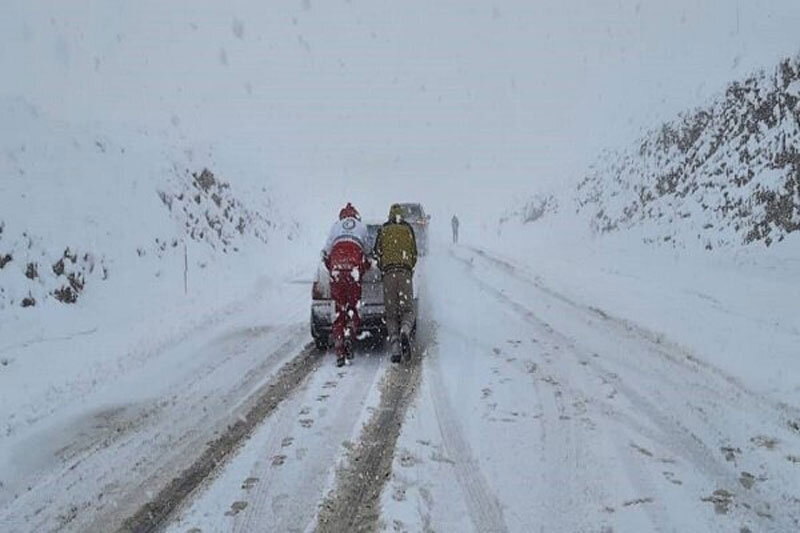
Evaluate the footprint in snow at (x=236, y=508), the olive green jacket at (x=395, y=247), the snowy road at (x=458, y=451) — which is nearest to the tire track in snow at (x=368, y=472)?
the snowy road at (x=458, y=451)

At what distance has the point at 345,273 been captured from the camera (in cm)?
793

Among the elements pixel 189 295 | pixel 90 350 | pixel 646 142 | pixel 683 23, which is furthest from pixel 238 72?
pixel 90 350

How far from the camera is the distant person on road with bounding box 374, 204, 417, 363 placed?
807 cm

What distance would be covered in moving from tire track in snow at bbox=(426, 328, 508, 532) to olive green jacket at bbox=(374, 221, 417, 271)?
235cm

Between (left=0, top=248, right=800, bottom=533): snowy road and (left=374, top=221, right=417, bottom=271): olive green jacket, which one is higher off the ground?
(left=374, top=221, right=417, bottom=271): olive green jacket

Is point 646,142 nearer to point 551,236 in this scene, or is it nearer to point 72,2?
point 551,236

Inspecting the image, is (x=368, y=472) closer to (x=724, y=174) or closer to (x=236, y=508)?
(x=236, y=508)

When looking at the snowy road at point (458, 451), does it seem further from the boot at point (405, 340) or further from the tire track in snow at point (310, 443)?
the boot at point (405, 340)

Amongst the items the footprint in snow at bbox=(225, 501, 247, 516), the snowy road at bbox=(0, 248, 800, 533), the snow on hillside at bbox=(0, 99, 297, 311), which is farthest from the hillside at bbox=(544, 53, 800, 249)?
the snow on hillside at bbox=(0, 99, 297, 311)

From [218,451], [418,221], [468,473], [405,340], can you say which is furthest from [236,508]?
[418,221]

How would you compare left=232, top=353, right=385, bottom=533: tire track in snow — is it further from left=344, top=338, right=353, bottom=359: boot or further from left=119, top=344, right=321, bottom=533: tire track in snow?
left=119, top=344, right=321, bottom=533: tire track in snow

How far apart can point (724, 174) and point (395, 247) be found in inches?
510

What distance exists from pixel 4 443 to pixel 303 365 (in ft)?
10.9

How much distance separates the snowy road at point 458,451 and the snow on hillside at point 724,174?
7930 millimetres
